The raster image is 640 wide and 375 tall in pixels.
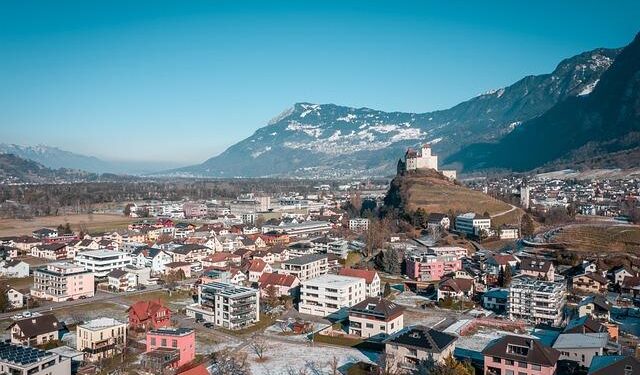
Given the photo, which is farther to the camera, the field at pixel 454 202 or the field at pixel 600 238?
the field at pixel 454 202

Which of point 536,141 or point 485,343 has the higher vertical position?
point 536,141

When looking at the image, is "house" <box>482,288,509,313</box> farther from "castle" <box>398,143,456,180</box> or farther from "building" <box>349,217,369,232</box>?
"castle" <box>398,143,456,180</box>

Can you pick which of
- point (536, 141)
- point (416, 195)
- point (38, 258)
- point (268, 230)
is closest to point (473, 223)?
point (416, 195)

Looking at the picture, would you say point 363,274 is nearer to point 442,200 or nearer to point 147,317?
point 147,317

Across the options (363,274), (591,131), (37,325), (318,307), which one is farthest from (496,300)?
(591,131)

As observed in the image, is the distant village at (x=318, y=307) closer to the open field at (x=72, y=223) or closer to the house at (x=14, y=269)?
the house at (x=14, y=269)

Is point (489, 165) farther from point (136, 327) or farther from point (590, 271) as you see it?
point (136, 327)

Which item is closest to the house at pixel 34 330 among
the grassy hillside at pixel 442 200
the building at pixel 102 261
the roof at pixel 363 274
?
the building at pixel 102 261
